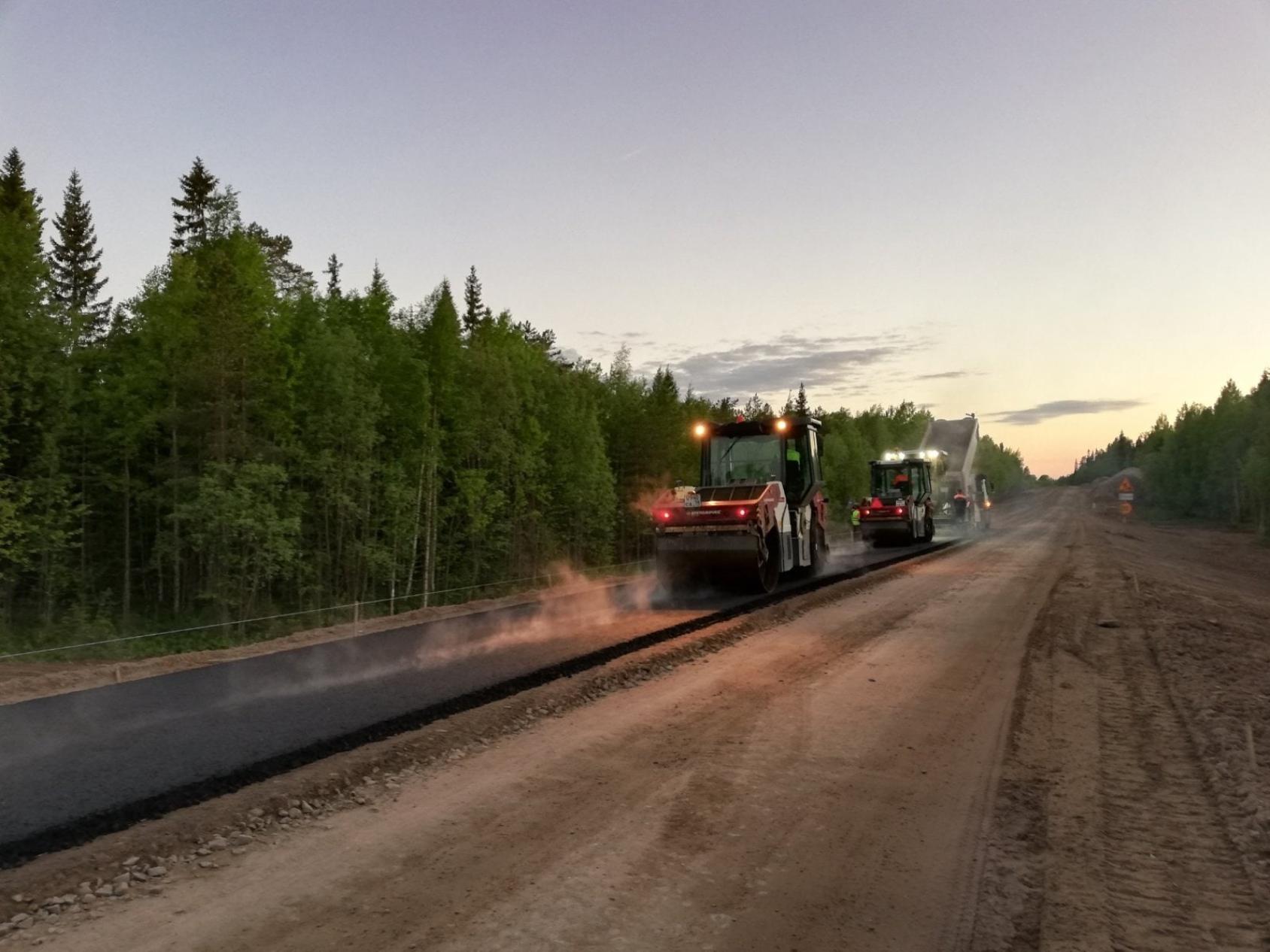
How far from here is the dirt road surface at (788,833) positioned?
3.96 m

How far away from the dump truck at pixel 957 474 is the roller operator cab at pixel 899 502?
729 centimetres

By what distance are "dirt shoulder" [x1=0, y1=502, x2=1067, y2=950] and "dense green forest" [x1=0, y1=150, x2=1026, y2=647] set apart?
10.0 metres

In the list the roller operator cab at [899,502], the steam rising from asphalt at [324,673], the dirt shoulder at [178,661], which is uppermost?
the roller operator cab at [899,502]

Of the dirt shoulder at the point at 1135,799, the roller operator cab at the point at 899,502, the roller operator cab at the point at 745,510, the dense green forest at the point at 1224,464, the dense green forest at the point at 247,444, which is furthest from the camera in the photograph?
the dense green forest at the point at 1224,464

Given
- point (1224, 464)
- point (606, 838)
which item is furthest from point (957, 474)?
point (1224, 464)

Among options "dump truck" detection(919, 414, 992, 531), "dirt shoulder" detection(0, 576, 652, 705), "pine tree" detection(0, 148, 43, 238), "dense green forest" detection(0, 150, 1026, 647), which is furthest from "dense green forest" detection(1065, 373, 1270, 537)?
"pine tree" detection(0, 148, 43, 238)

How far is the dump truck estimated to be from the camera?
42.7 meters

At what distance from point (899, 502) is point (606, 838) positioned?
28.3 metres

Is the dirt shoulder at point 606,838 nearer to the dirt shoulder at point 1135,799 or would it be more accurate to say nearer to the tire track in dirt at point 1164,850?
the dirt shoulder at point 1135,799

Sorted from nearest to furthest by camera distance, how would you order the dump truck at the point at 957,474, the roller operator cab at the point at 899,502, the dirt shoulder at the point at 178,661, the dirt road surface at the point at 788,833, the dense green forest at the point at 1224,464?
1. the dirt road surface at the point at 788,833
2. the dirt shoulder at the point at 178,661
3. the roller operator cab at the point at 899,502
4. the dump truck at the point at 957,474
5. the dense green forest at the point at 1224,464

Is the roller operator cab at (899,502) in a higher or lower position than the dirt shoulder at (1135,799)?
higher

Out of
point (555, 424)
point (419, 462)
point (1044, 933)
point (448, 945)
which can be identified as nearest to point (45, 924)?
point (448, 945)

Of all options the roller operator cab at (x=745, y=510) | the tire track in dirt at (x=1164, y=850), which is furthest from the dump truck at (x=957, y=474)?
the tire track in dirt at (x=1164, y=850)

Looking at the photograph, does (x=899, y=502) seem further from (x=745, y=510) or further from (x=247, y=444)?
(x=247, y=444)
